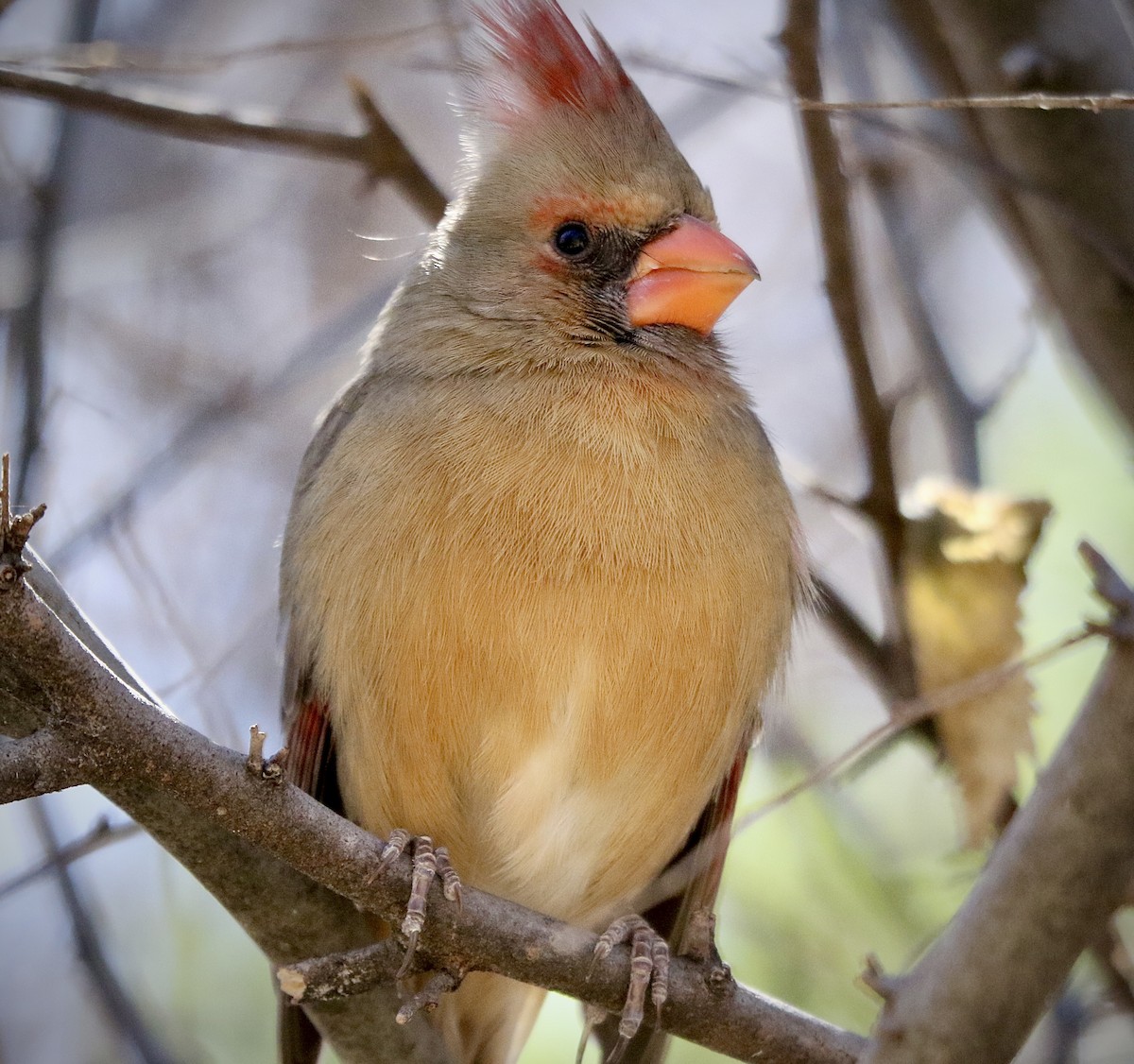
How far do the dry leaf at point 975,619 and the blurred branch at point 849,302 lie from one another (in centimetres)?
6

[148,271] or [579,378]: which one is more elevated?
[148,271]

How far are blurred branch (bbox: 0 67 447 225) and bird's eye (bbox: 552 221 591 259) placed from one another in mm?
589

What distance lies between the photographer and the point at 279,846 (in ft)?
6.85

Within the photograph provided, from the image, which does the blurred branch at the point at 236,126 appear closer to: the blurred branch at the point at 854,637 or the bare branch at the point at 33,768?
the blurred branch at the point at 854,637

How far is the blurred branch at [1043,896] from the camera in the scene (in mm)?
2043

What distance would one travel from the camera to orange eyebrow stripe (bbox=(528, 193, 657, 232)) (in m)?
3.24

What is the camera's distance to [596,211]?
325 cm

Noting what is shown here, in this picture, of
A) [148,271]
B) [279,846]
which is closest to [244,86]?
[148,271]

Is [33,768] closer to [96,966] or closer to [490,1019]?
[96,966]

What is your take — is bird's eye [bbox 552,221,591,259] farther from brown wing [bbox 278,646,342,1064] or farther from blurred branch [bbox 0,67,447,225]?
brown wing [bbox 278,646,342,1064]

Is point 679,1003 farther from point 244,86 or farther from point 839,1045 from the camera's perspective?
point 244,86

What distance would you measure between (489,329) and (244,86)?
10.6 ft

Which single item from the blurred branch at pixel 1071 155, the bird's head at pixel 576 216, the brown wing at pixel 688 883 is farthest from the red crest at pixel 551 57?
the brown wing at pixel 688 883

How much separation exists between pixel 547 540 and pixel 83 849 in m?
1.01
